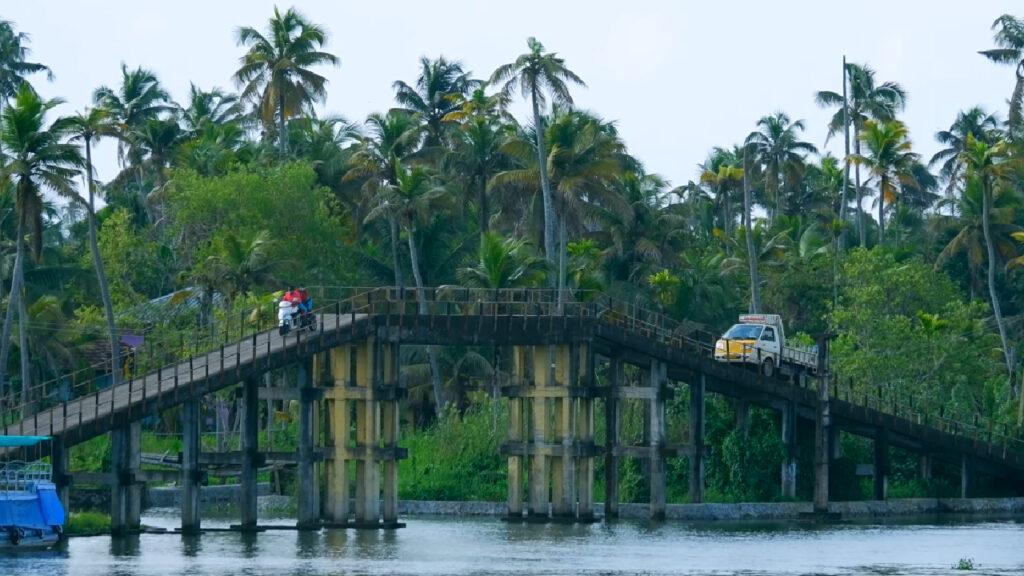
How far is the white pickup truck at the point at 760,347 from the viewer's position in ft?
268

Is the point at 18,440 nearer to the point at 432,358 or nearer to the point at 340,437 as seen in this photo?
the point at 340,437

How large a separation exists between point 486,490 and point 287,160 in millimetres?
28774

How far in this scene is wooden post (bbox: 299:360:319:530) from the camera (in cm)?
7469

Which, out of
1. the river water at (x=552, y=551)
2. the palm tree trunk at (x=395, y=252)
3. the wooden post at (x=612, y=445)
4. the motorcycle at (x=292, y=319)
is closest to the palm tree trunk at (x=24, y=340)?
the palm tree trunk at (x=395, y=252)

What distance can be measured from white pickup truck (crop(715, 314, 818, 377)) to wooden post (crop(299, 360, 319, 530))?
15.4m

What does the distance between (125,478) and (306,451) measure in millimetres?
8088

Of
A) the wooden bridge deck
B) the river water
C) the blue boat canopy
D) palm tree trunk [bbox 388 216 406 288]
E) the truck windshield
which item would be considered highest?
palm tree trunk [bbox 388 216 406 288]

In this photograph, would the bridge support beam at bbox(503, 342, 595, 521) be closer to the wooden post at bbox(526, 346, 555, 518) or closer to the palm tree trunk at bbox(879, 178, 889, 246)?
the wooden post at bbox(526, 346, 555, 518)

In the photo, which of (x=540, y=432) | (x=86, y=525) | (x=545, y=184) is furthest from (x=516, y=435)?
(x=86, y=525)

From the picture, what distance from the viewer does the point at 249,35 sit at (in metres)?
113

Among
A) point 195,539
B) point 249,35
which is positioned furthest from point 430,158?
point 195,539

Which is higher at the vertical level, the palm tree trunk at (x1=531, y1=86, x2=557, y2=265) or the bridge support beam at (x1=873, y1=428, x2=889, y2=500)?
the palm tree trunk at (x1=531, y1=86, x2=557, y2=265)

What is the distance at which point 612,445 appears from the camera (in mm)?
80188

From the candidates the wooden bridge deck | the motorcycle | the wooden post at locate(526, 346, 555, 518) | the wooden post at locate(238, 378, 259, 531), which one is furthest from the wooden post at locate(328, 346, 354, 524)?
the wooden post at locate(526, 346, 555, 518)
